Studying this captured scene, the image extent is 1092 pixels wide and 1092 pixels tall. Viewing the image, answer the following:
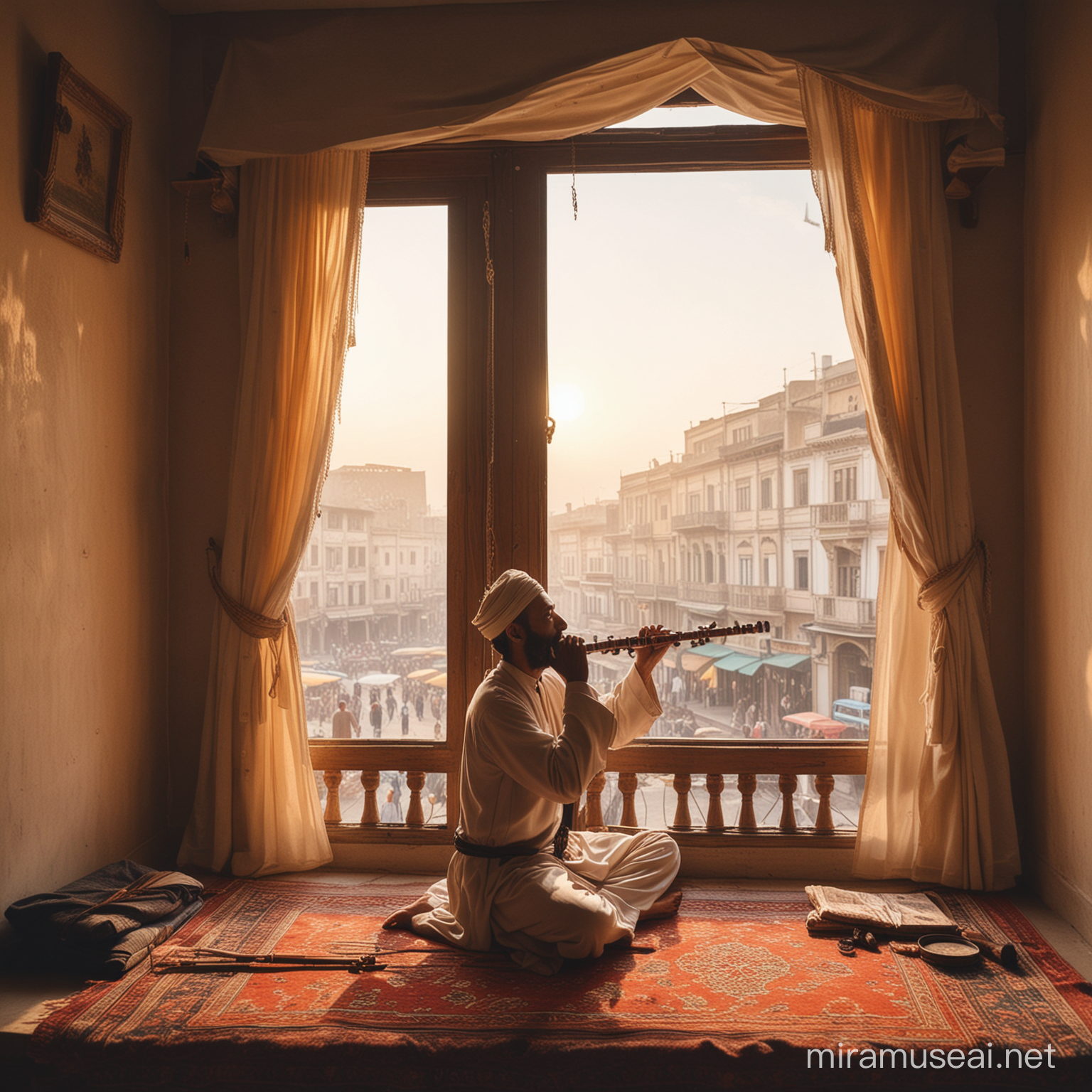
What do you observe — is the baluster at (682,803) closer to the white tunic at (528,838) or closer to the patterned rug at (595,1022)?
the white tunic at (528,838)

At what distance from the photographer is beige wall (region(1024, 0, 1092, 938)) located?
2.80 metres

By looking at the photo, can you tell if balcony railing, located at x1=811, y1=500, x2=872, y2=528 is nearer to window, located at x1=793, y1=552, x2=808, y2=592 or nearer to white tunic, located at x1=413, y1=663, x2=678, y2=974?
window, located at x1=793, y1=552, x2=808, y2=592

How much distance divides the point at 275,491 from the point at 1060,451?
2.79m

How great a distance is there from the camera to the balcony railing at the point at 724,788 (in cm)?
338

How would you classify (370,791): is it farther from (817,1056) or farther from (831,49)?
(831,49)

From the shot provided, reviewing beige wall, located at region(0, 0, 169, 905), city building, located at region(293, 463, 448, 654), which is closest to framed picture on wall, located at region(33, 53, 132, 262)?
beige wall, located at region(0, 0, 169, 905)

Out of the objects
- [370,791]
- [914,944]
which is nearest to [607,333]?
[370,791]

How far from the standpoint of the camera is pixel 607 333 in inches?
140

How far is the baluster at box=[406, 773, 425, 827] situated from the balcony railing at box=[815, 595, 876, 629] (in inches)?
66.8

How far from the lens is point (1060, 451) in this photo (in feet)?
9.80


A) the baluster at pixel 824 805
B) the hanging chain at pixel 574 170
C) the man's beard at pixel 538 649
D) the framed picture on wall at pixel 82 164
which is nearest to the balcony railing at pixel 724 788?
the baluster at pixel 824 805

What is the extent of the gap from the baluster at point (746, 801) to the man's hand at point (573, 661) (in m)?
1.10

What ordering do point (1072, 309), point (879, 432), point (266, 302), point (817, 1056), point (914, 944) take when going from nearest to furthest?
1. point (817, 1056)
2. point (914, 944)
3. point (1072, 309)
4. point (879, 432)
5. point (266, 302)

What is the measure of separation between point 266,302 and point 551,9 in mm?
1554
